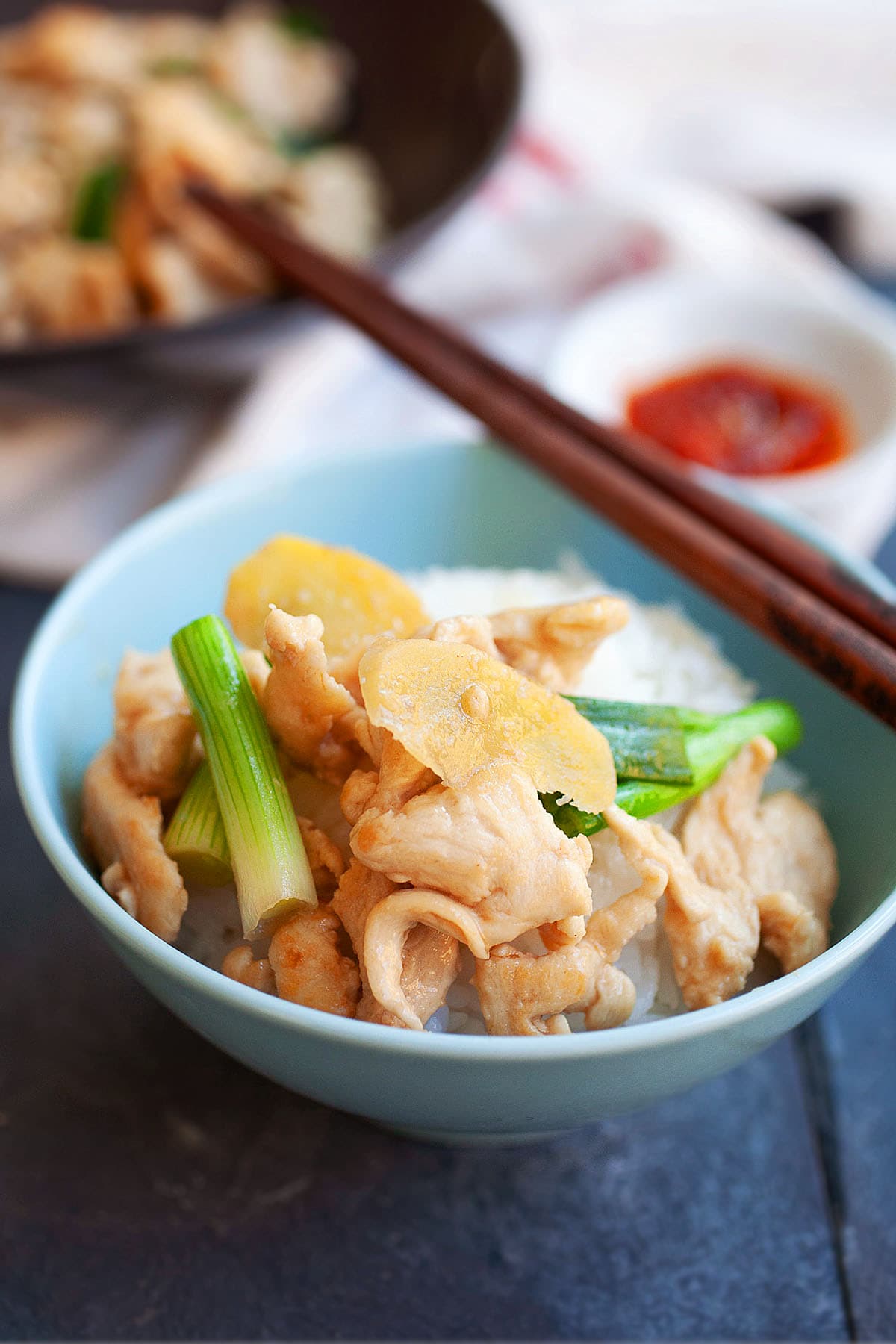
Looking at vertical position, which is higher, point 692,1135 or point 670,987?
point 670,987

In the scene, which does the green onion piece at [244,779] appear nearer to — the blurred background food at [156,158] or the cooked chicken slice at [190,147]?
the blurred background food at [156,158]

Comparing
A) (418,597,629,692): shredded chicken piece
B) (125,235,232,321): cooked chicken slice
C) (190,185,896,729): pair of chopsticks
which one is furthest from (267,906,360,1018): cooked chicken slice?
(125,235,232,321): cooked chicken slice

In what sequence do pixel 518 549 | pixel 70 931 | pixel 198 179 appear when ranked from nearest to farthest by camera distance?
pixel 70 931 → pixel 518 549 → pixel 198 179

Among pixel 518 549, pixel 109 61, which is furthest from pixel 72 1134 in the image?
pixel 109 61

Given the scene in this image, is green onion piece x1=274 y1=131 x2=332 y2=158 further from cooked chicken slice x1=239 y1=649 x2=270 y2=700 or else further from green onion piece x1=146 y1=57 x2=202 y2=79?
cooked chicken slice x1=239 y1=649 x2=270 y2=700

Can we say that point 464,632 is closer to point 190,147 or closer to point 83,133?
point 190,147

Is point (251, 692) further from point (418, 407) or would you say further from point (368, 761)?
point (418, 407)

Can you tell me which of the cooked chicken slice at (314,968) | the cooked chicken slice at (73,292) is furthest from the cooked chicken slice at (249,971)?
the cooked chicken slice at (73,292)
